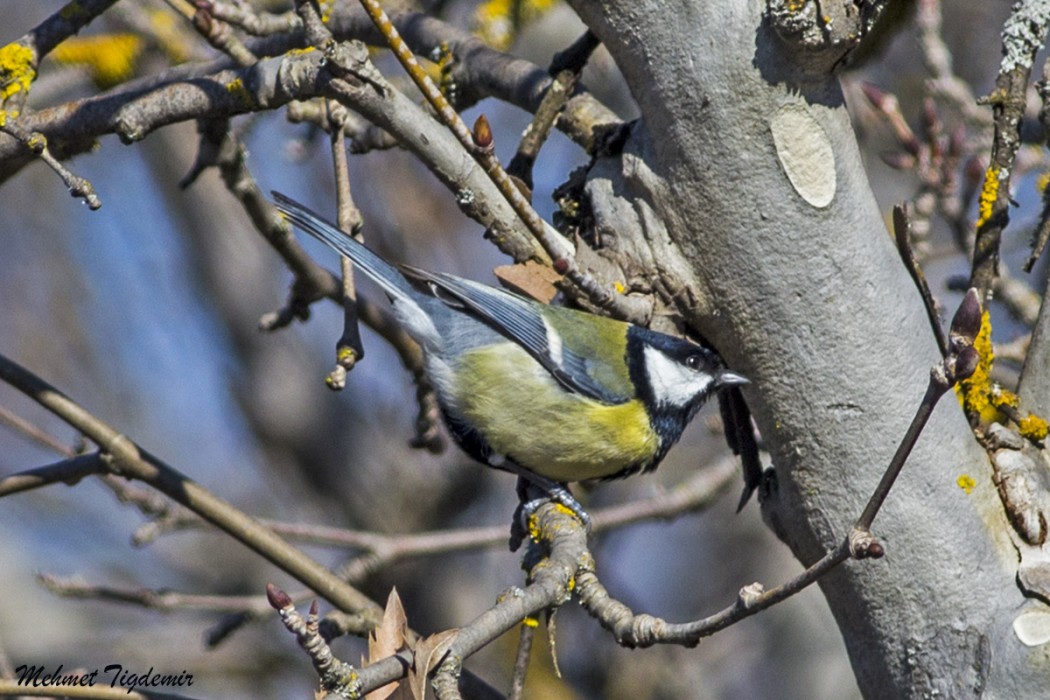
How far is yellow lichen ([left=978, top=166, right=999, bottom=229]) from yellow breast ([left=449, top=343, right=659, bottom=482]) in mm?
801

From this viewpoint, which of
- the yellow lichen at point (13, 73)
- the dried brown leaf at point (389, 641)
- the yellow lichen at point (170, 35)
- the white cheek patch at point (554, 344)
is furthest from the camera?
the yellow lichen at point (170, 35)

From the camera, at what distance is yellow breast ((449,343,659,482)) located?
2.30 meters

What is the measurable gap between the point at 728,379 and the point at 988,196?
58cm

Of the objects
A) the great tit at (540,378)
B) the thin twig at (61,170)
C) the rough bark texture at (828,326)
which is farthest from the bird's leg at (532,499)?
the thin twig at (61,170)

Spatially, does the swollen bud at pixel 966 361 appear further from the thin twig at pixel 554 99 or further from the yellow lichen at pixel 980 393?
the thin twig at pixel 554 99

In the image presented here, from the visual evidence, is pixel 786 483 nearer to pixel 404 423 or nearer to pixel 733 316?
pixel 733 316

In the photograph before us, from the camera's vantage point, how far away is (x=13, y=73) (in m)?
2.04

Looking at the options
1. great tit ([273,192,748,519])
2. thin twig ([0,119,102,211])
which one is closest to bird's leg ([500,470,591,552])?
great tit ([273,192,748,519])

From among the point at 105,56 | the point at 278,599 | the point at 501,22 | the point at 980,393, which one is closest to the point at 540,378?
the point at 980,393

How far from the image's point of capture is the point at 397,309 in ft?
8.27

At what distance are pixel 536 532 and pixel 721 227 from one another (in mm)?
622

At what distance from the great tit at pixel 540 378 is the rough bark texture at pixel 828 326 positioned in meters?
0.44

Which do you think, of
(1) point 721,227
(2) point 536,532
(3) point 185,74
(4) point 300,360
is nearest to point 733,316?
(1) point 721,227

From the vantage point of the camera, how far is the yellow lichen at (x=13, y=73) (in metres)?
2.04
